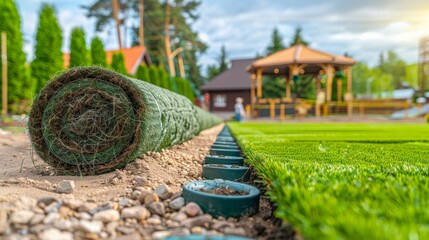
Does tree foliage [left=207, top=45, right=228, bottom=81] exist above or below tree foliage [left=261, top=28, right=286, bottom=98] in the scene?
above

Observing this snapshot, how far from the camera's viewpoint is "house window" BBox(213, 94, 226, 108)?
1108 inches

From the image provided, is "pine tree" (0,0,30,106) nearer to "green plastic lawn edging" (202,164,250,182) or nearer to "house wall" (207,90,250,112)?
"green plastic lawn edging" (202,164,250,182)

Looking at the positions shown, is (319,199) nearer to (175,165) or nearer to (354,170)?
(354,170)

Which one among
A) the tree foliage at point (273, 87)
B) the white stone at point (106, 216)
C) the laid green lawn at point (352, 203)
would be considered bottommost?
the white stone at point (106, 216)

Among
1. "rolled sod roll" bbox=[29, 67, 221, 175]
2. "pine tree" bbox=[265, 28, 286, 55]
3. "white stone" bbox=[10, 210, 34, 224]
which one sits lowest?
"white stone" bbox=[10, 210, 34, 224]

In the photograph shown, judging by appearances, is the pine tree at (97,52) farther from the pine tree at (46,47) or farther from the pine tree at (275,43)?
the pine tree at (275,43)

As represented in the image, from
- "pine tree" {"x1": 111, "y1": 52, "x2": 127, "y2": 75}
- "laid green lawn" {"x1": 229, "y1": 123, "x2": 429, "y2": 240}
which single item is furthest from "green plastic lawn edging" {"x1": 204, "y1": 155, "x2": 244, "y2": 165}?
"pine tree" {"x1": 111, "y1": 52, "x2": 127, "y2": 75}

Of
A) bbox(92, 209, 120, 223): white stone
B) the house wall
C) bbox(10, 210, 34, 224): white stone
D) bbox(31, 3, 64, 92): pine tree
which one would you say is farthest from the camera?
the house wall

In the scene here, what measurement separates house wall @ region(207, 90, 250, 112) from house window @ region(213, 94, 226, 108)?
0.09 meters

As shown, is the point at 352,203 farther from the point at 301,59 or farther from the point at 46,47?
the point at 301,59

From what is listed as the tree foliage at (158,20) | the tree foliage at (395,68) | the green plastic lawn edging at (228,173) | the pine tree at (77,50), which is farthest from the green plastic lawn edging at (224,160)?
the tree foliage at (395,68)

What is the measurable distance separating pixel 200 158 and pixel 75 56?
11.6 meters

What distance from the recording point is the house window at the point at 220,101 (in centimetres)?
2814

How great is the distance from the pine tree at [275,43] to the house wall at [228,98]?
6.02 meters
